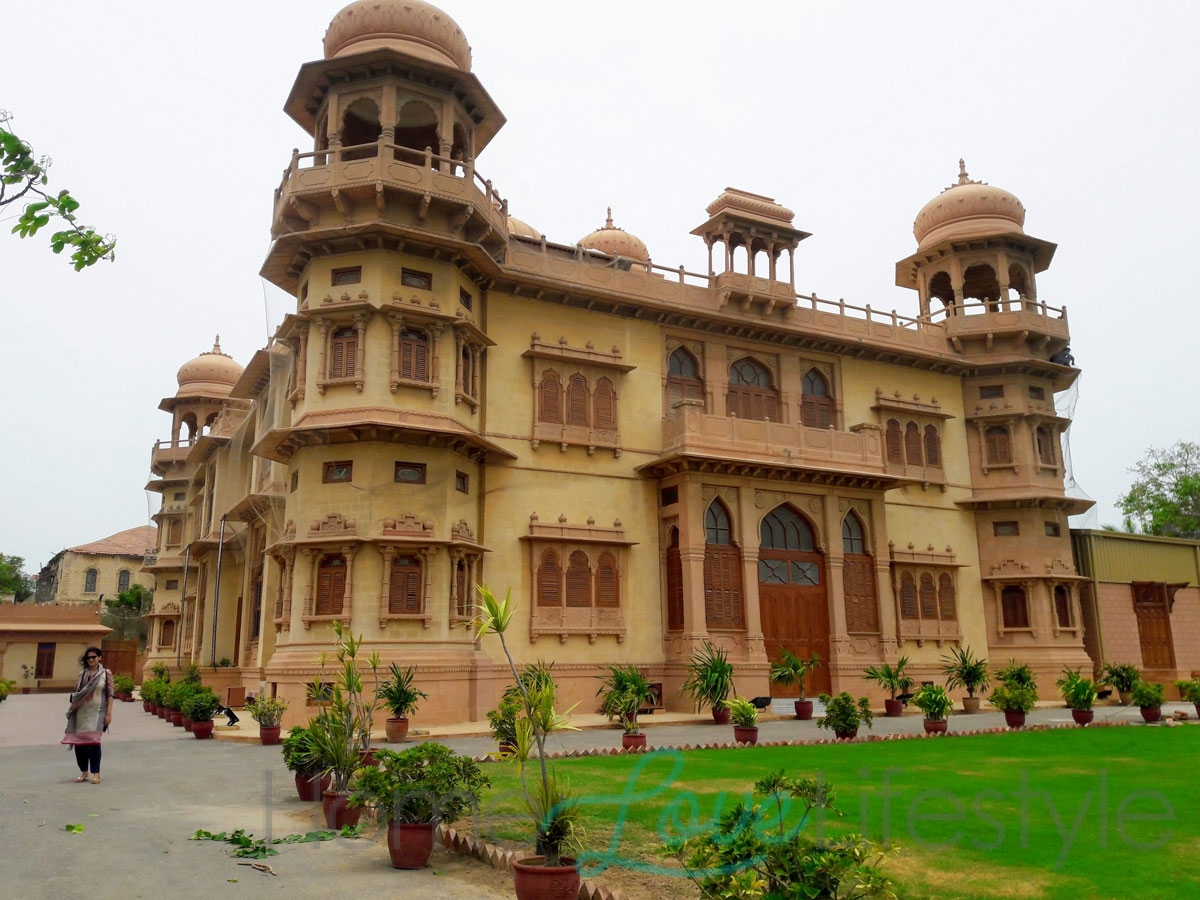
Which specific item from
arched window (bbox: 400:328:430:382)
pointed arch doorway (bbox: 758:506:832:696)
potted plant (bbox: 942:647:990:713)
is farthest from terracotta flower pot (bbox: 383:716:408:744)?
potted plant (bbox: 942:647:990:713)

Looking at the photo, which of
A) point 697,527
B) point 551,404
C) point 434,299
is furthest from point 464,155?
point 697,527

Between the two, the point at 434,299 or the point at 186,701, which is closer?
the point at 186,701

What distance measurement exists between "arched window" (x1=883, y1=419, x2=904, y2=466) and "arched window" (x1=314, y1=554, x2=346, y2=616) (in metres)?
16.7

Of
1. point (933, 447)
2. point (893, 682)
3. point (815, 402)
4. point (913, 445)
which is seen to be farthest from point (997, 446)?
point (893, 682)

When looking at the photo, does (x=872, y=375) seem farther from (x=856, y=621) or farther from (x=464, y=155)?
(x=464, y=155)

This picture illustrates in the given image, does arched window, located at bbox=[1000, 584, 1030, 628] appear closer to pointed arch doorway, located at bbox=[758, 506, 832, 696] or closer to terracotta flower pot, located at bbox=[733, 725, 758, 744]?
pointed arch doorway, located at bbox=[758, 506, 832, 696]

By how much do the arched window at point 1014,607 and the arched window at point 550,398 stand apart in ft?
50.7

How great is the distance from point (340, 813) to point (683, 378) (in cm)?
1831

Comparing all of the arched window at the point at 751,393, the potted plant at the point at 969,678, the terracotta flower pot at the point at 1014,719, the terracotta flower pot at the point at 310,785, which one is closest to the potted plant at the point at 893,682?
the potted plant at the point at 969,678

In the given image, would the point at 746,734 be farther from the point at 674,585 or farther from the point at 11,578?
the point at 11,578

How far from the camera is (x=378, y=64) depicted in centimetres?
2158

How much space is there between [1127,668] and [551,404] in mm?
16083

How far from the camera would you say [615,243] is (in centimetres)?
3388

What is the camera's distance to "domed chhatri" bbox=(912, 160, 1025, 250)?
30.8 metres
